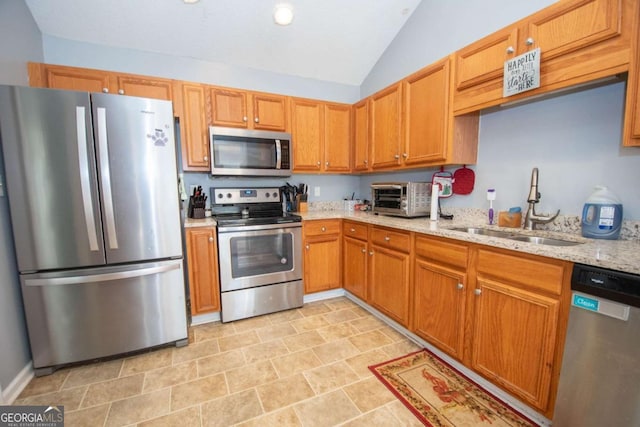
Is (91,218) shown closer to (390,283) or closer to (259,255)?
(259,255)

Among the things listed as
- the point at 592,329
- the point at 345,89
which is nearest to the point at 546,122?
the point at 592,329

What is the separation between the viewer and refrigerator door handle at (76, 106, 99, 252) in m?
1.73

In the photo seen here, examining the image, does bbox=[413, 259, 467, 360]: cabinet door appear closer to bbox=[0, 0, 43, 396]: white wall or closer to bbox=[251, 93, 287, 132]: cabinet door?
bbox=[251, 93, 287, 132]: cabinet door

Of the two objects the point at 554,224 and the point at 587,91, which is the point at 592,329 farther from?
the point at 587,91

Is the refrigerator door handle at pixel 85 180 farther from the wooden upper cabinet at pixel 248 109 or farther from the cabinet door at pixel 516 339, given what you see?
the cabinet door at pixel 516 339

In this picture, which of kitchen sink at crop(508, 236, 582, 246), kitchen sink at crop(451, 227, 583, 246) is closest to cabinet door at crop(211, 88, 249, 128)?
kitchen sink at crop(451, 227, 583, 246)

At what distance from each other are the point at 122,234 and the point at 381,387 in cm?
202

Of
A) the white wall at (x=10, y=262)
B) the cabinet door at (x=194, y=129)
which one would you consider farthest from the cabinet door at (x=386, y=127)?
the white wall at (x=10, y=262)

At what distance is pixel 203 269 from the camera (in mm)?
2391

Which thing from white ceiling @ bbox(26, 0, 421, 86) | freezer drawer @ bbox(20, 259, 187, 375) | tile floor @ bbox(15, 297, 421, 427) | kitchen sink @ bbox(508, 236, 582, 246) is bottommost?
tile floor @ bbox(15, 297, 421, 427)

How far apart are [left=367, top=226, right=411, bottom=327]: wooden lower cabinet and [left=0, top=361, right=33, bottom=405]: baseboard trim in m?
2.53

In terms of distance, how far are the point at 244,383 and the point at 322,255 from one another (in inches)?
56.4

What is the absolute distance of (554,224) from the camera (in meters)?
1.75

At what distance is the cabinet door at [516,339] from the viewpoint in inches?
51.6
